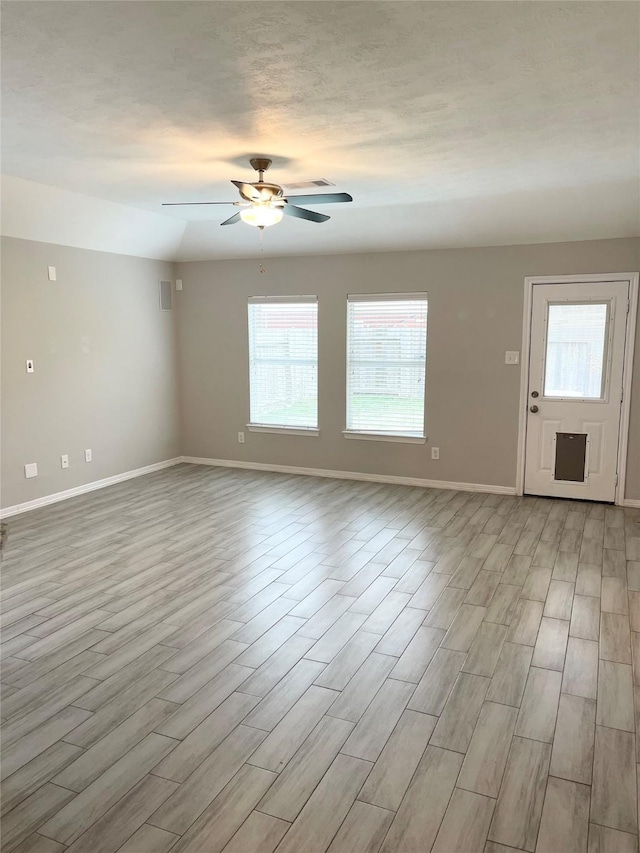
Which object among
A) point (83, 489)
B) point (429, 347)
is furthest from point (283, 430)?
point (83, 489)

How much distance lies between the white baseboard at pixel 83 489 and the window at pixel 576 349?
14.4 ft

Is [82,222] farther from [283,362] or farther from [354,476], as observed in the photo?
[354,476]

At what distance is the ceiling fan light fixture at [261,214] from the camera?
3.71 metres

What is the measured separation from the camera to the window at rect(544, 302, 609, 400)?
5441 mm

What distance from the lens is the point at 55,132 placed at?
329cm

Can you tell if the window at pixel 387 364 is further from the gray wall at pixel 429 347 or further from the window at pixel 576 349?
the window at pixel 576 349

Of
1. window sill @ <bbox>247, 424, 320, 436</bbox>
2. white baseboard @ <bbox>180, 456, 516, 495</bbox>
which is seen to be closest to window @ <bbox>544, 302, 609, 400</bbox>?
white baseboard @ <bbox>180, 456, 516, 495</bbox>

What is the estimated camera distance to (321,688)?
274 centimetres

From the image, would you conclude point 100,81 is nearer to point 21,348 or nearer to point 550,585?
point 21,348

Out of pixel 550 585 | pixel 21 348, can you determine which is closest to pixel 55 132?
pixel 21 348

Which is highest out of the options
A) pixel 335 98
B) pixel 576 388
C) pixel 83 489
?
pixel 335 98

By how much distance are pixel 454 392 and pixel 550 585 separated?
8.47ft

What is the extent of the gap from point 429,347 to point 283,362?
1.70m

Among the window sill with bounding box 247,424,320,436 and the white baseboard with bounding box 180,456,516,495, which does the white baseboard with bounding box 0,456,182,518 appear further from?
the window sill with bounding box 247,424,320,436
